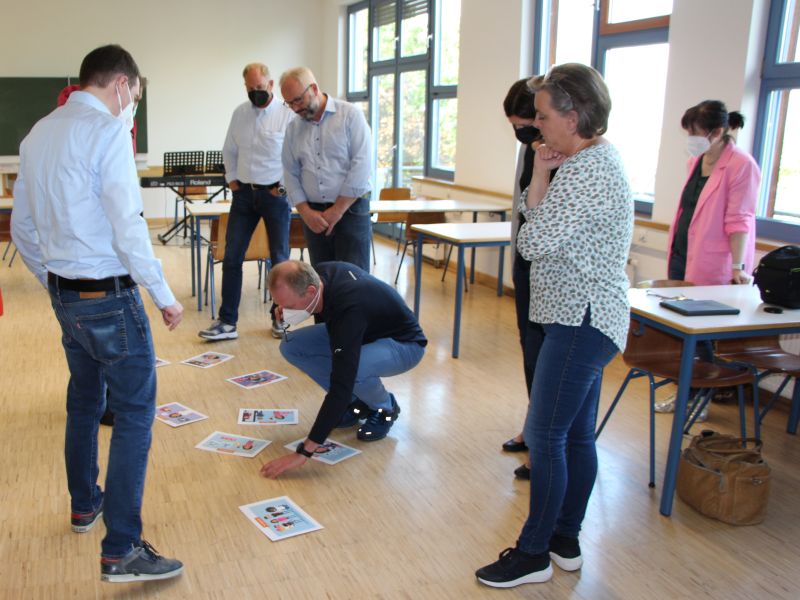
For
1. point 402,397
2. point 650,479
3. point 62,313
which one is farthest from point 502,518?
point 62,313

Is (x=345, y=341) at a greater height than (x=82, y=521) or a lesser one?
greater

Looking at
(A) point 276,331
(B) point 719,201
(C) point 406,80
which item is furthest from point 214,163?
(B) point 719,201

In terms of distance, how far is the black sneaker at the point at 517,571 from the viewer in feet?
7.74

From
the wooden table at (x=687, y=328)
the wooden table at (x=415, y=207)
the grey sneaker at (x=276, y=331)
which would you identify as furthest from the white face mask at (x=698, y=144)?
the grey sneaker at (x=276, y=331)

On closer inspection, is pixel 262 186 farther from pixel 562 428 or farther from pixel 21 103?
pixel 21 103

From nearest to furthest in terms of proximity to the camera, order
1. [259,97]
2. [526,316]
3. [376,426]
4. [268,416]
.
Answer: [526,316], [376,426], [268,416], [259,97]

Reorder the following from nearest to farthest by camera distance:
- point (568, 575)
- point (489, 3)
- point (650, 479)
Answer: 1. point (568, 575)
2. point (650, 479)
3. point (489, 3)

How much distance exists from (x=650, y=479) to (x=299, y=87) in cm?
253

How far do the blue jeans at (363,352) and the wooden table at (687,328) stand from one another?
977 mm

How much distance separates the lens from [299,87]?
12.9 feet

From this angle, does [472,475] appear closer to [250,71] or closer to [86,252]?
[86,252]

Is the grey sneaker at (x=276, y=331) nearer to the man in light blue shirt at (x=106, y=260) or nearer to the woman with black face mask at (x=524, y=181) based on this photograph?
the woman with black face mask at (x=524, y=181)

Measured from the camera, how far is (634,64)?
17.5 ft

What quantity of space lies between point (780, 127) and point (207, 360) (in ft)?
11.6
